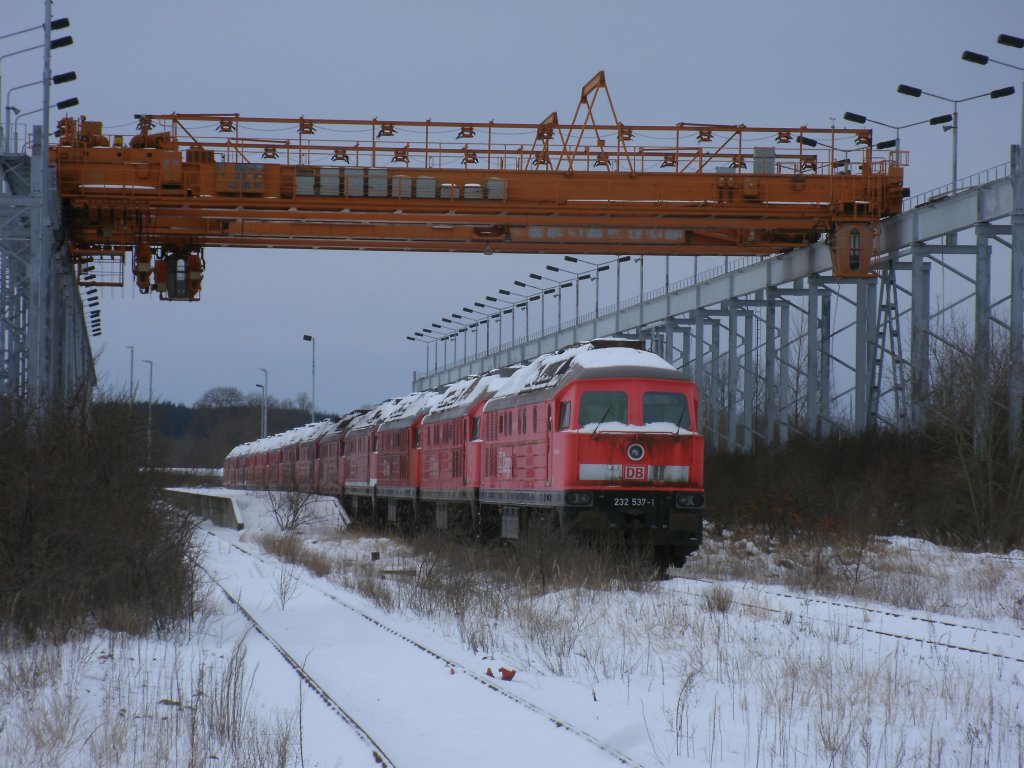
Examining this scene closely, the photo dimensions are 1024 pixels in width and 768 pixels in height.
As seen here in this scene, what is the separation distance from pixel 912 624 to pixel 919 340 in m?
18.5

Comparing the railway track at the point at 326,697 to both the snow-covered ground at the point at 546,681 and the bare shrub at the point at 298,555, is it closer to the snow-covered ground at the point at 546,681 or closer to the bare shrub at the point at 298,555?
the snow-covered ground at the point at 546,681

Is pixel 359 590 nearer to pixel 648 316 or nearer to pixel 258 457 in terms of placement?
Result: pixel 648 316

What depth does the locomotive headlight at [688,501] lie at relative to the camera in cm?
2045

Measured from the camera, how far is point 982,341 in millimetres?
28547

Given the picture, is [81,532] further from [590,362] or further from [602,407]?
[590,362]

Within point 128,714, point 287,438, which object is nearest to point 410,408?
point 128,714

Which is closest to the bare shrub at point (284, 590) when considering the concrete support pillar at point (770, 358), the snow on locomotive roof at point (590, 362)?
the snow on locomotive roof at point (590, 362)

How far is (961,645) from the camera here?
13.5 meters

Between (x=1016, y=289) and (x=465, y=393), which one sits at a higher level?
(x=1016, y=289)

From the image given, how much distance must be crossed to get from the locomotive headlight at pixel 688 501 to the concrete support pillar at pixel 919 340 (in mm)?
12364

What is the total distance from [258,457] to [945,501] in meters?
52.3

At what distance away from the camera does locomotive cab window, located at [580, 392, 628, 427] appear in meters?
20.5

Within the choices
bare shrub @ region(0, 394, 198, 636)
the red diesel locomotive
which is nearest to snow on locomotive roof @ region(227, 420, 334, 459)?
the red diesel locomotive

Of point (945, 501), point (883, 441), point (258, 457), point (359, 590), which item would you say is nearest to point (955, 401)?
point (945, 501)
